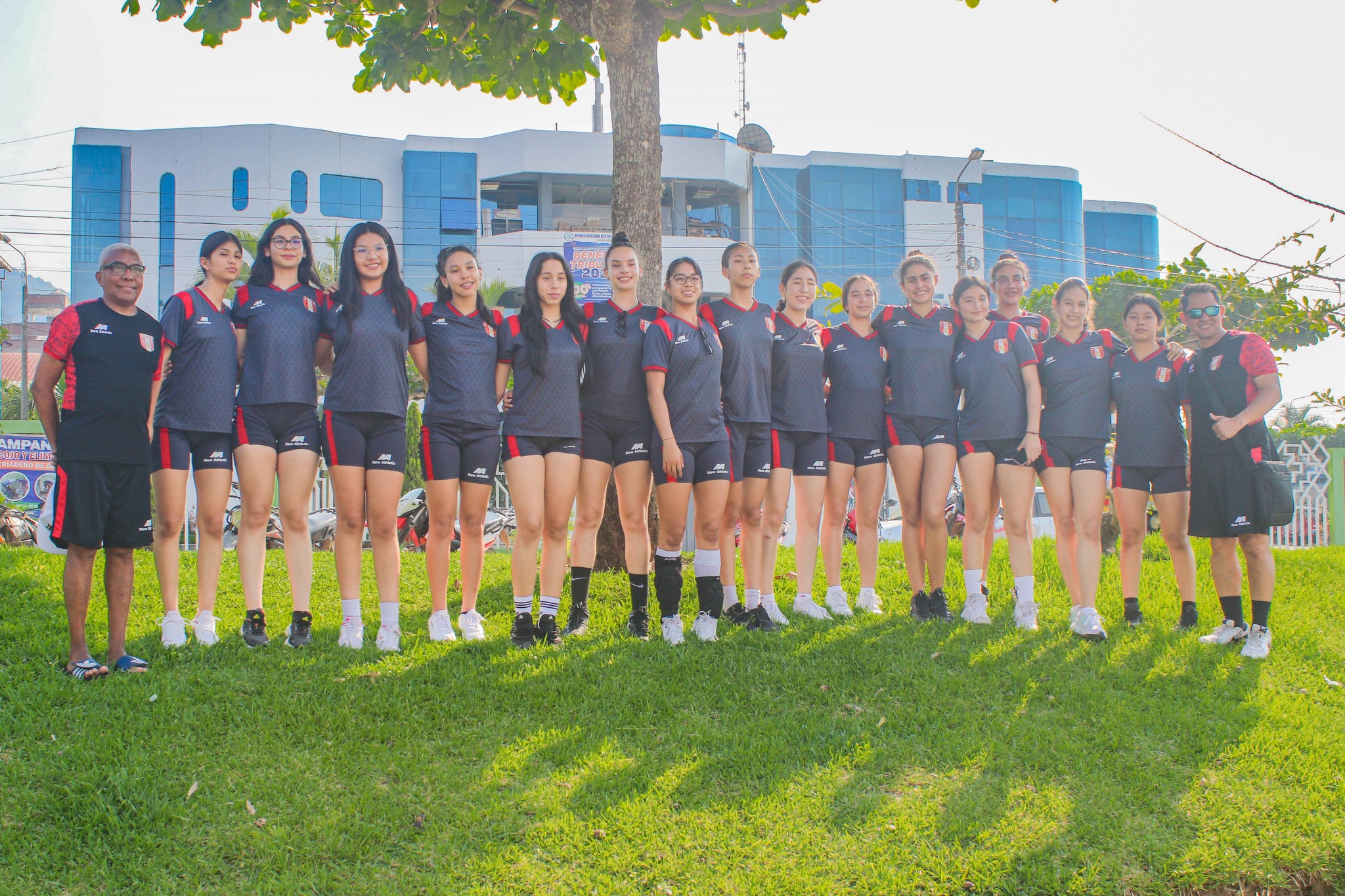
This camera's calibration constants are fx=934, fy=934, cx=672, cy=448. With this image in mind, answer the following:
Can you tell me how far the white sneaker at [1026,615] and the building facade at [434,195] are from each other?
89.7 feet

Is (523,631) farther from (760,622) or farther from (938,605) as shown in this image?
(938,605)

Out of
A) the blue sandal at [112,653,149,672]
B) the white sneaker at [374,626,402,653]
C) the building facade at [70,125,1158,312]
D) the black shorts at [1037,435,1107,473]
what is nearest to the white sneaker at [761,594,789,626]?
the black shorts at [1037,435,1107,473]

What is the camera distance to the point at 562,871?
3168 mm

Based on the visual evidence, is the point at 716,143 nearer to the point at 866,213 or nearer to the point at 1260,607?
the point at 866,213

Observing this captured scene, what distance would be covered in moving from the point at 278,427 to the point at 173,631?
118cm

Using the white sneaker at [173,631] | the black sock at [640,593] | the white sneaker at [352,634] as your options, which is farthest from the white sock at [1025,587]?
the white sneaker at [173,631]

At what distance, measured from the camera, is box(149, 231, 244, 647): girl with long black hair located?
4762 millimetres

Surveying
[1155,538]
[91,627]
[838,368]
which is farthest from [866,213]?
[91,627]

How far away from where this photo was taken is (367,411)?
4.90 meters

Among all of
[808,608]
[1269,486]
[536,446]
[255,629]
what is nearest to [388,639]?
[255,629]

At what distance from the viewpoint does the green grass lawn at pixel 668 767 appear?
3.20 meters

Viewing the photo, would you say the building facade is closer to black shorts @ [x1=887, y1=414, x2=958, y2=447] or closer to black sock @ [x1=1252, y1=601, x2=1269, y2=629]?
black shorts @ [x1=887, y1=414, x2=958, y2=447]

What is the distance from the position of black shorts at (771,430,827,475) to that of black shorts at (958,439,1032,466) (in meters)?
0.94

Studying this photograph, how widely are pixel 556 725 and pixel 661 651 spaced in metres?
1.02
